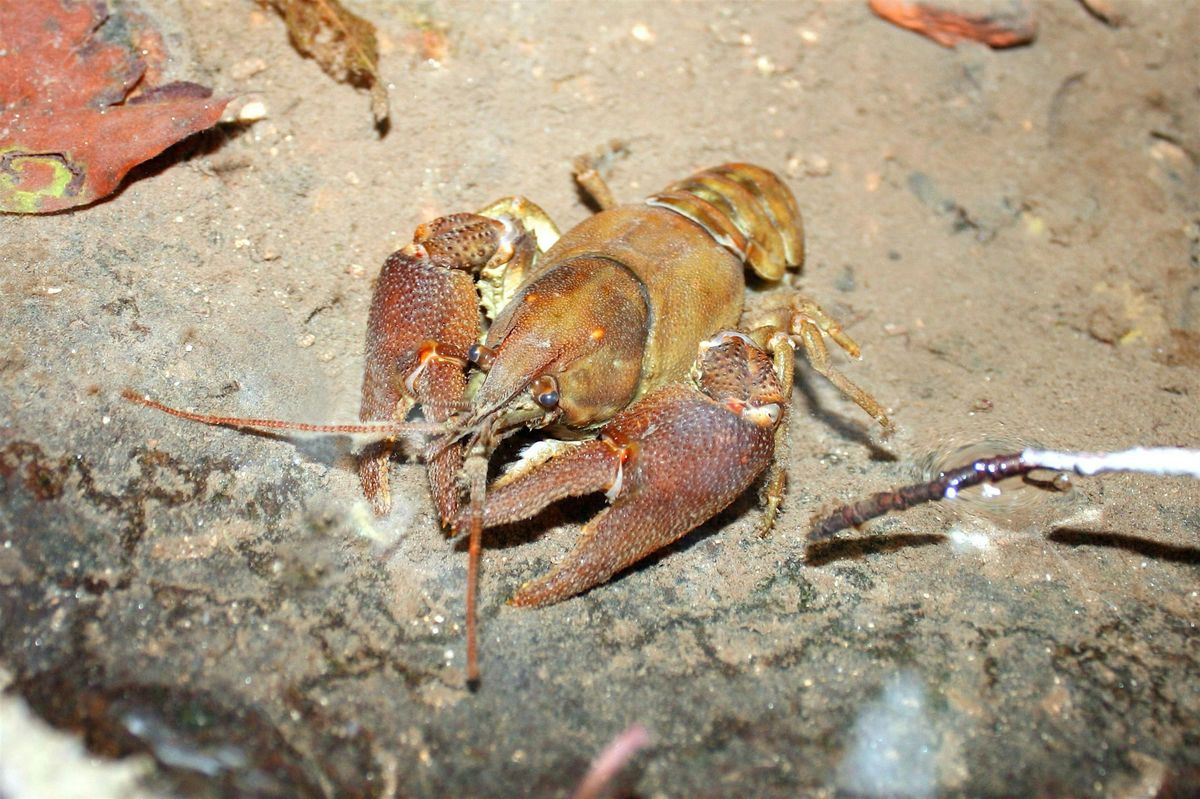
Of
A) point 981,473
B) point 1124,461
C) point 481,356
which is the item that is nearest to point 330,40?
point 481,356

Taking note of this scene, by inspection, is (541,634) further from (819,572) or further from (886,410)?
(886,410)

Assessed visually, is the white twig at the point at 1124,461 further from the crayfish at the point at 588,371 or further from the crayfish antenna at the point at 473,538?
the crayfish antenna at the point at 473,538

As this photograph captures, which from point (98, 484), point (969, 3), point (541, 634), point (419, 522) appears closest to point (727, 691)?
point (541, 634)

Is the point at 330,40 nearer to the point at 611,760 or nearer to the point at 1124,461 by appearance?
the point at 611,760

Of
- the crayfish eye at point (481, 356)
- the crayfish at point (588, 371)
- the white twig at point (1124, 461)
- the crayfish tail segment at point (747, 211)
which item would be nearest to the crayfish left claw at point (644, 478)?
the crayfish at point (588, 371)

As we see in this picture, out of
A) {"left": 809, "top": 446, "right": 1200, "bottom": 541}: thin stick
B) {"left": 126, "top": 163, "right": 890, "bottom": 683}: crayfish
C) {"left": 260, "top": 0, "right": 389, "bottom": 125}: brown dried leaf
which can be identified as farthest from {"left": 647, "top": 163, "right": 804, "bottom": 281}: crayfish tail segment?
{"left": 809, "top": 446, "right": 1200, "bottom": 541}: thin stick
